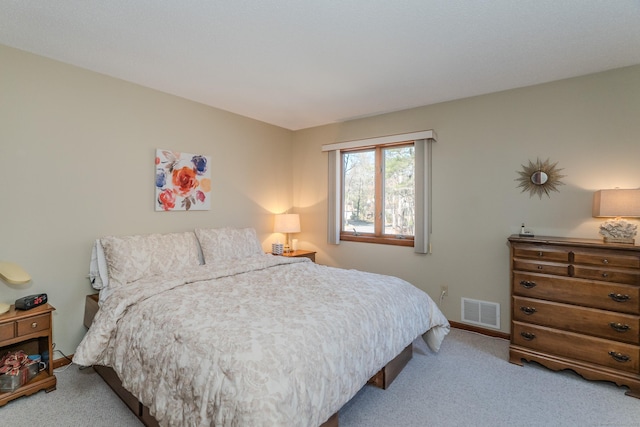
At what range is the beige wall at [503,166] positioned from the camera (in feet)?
8.62

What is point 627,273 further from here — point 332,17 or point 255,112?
point 255,112

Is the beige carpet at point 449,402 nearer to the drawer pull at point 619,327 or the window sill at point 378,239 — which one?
the drawer pull at point 619,327

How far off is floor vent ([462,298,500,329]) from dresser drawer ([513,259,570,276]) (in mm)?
754

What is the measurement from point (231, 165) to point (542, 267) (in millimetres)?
3362

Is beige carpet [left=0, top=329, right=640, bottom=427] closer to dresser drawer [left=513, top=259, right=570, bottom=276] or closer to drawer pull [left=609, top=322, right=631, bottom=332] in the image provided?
drawer pull [left=609, top=322, right=631, bottom=332]

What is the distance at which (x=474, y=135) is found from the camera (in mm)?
3266

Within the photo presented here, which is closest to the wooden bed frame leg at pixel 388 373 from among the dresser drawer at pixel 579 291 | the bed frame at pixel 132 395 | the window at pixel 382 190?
the bed frame at pixel 132 395

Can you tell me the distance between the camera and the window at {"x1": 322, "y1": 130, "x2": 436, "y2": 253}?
3.51 metres

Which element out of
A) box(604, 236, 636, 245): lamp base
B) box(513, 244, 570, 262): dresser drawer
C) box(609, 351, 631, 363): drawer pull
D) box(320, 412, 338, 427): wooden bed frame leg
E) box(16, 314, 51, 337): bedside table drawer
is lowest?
box(320, 412, 338, 427): wooden bed frame leg

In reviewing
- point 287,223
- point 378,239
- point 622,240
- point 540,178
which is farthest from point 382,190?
point 622,240

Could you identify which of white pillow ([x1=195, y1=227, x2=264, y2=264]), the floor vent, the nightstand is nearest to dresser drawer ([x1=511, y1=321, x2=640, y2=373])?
the floor vent

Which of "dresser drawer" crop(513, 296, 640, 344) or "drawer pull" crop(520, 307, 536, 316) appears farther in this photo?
"drawer pull" crop(520, 307, 536, 316)

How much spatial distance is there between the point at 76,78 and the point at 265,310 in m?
2.56

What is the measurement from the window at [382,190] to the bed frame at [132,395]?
146 centimetres
